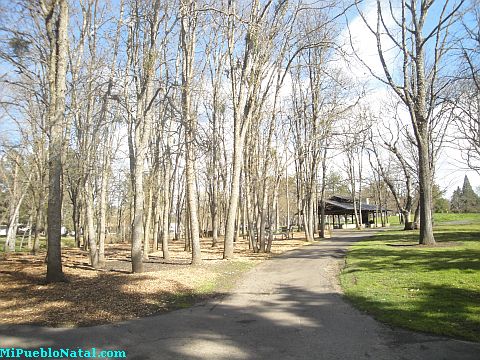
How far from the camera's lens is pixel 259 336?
5570 mm

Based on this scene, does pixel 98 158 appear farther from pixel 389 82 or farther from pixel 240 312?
pixel 389 82

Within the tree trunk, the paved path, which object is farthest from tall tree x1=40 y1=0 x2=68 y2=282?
the tree trunk

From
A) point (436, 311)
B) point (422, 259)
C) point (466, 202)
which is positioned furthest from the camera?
point (466, 202)

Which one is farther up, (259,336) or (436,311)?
(436,311)

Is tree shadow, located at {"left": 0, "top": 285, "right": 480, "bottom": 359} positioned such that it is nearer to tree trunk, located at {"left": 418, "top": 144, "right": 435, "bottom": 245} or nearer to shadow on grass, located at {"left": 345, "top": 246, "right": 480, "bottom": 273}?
shadow on grass, located at {"left": 345, "top": 246, "right": 480, "bottom": 273}

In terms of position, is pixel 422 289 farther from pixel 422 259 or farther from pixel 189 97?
pixel 189 97

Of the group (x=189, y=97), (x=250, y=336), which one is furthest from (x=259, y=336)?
(x=189, y=97)

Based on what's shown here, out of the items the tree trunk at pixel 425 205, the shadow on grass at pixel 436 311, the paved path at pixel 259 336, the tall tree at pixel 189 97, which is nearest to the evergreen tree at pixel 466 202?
the tree trunk at pixel 425 205

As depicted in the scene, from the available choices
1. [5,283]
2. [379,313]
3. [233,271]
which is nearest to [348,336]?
[379,313]

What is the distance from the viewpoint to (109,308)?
7398 millimetres

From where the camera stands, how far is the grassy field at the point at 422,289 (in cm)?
595

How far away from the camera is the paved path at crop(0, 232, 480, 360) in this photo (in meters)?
4.83

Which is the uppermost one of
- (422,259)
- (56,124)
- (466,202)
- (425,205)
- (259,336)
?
(466,202)

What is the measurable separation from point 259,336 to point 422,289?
15.5 ft
